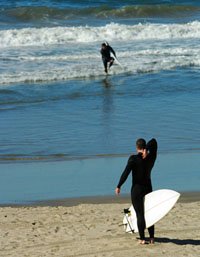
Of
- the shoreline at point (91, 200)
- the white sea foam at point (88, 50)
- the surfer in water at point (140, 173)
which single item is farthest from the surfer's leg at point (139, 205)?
the white sea foam at point (88, 50)

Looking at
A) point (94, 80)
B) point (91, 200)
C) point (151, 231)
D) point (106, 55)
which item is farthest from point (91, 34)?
point (151, 231)

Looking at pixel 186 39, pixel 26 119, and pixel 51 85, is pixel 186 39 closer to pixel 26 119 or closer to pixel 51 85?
pixel 51 85

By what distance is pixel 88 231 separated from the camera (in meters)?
10.4

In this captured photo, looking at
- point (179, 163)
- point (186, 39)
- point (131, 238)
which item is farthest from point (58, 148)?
point (186, 39)

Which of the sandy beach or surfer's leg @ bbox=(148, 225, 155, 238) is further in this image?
surfer's leg @ bbox=(148, 225, 155, 238)

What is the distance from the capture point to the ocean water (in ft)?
51.9

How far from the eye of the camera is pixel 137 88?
2184cm

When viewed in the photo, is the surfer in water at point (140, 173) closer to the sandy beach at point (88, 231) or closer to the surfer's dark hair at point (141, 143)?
the surfer's dark hair at point (141, 143)

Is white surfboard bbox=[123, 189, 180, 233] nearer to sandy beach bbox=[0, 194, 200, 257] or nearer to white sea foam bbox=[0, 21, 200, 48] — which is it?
sandy beach bbox=[0, 194, 200, 257]

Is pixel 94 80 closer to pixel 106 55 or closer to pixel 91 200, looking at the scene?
pixel 106 55

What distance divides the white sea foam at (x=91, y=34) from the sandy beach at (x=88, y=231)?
19.5 m

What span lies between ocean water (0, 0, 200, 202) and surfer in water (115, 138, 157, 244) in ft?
11.3

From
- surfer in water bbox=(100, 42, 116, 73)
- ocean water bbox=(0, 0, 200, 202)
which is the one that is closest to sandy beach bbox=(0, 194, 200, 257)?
ocean water bbox=(0, 0, 200, 202)

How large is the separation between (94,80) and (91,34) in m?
9.40
